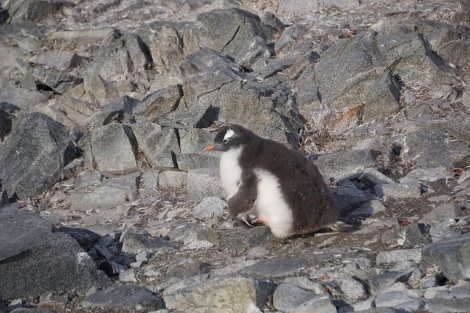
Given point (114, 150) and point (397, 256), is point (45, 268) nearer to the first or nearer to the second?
point (397, 256)

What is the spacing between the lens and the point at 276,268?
5957mm

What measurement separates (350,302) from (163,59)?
9.31 m

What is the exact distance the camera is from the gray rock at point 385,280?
5.19m

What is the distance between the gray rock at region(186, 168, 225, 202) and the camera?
8.68 meters

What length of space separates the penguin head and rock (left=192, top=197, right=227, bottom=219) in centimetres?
149

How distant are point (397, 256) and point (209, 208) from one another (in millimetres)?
2929

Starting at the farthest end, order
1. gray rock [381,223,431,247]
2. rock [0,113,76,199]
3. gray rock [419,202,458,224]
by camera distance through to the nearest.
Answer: rock [0,113,76,199]
gray rock [419,202,458,224]
gray rock [381,223,431,247]

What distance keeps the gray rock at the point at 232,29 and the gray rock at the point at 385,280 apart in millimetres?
8131

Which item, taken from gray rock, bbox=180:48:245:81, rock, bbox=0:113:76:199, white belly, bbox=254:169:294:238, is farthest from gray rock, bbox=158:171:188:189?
white belly, bbox=254:169:294:238

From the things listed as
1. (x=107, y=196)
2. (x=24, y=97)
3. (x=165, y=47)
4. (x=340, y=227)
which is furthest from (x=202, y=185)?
(x=24, y=97)

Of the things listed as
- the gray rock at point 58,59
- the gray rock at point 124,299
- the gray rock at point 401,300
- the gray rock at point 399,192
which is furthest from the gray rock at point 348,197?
the gray rock at point 58,59

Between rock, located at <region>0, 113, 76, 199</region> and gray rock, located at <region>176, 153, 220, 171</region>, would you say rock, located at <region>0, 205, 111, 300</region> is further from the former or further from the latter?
rock, located at <region>0, 113, 76, 199</region>

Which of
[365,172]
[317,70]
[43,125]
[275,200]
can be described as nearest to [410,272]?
[275,200]

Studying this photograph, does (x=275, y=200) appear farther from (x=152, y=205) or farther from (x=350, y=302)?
(x=152, y=205)
